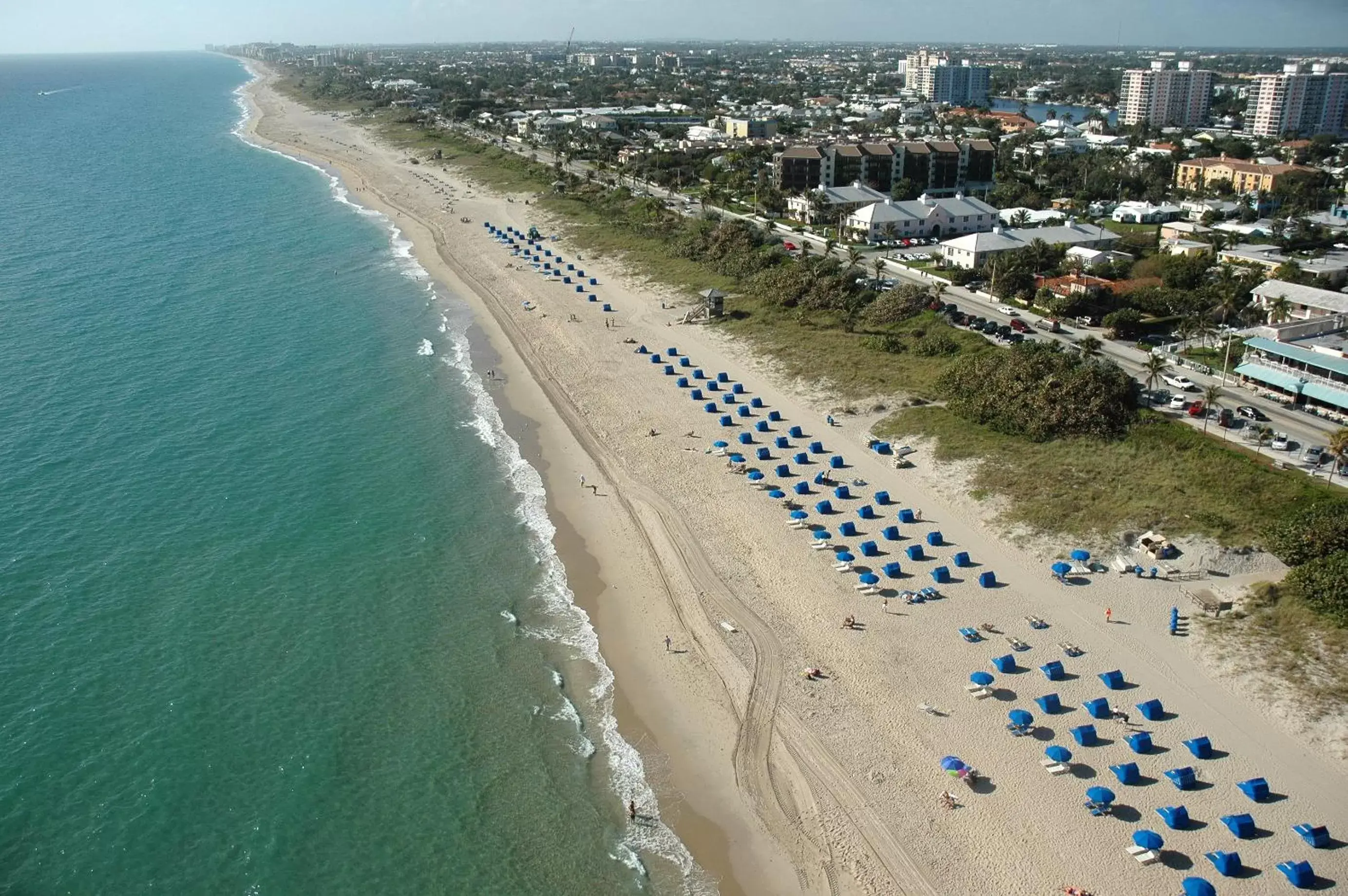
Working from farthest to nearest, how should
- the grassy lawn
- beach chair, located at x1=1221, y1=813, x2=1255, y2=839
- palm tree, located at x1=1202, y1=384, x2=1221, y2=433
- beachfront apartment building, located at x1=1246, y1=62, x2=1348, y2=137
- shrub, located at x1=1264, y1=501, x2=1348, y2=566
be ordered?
beachfront apartment building, located at x1=1246, y1=62, x2=1348, y2=137 < palm tree, located at x1=1202, y1=384, x2=1221, y2=433 < the grassy lawn < shrub, located at x1=1264, y1=501, x2=1348, y2=566 < beach chair, located at x1=1221, y1=813, x2=1255, y2=839

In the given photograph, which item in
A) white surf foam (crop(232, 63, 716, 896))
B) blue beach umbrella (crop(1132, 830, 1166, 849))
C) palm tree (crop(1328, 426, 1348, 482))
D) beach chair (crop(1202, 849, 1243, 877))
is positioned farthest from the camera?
palm tree (crop(1328, 426, 1348, 482))

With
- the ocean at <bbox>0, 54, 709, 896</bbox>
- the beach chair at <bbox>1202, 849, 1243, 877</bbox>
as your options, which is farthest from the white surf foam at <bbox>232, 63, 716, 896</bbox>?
the beach chair at <bbox>1202, 849, 1243, 877</bbox>

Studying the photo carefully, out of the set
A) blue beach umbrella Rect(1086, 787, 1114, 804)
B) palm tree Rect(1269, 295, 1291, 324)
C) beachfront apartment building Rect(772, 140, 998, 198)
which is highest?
beachfront apartment building Rect(772, 140, 998, 198)

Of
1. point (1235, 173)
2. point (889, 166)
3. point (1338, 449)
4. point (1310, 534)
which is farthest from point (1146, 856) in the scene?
point (1235, 173)

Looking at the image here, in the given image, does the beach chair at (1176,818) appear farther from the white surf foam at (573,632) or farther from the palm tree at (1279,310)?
the palm tree at (1279,310)

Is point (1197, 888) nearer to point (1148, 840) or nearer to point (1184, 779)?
point (1148, 840)

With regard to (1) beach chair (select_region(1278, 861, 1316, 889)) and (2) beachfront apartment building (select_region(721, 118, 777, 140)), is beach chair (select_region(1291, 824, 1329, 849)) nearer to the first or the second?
(1) beach chair (select_region(1278, 861, 1316, 889))

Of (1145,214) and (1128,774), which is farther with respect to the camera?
(1145,214)

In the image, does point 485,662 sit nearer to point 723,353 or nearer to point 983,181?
A: point 723,353
